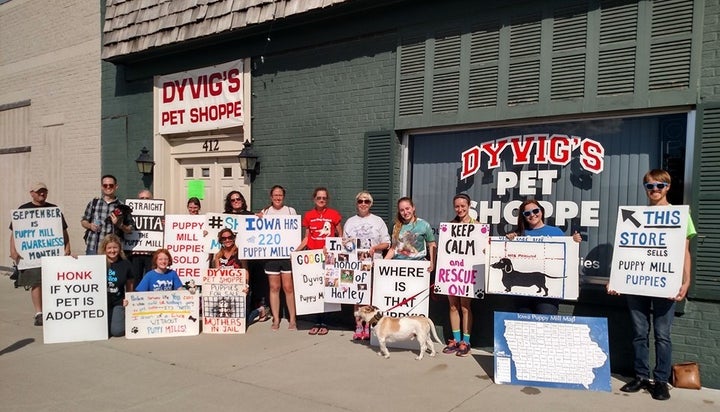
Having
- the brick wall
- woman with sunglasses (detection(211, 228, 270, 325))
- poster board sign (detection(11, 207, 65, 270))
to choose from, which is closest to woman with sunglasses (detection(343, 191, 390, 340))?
woman with sunglasses (detection(211, 228, 270, 325))

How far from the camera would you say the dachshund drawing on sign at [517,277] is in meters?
5.03

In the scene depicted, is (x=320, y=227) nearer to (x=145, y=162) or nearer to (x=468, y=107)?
(x=468, y=107)

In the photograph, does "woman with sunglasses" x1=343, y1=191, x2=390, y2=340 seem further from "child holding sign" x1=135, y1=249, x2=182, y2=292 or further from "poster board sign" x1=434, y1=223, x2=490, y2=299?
"child holding sign" x1=135, y1=249, x2=182, y2=292

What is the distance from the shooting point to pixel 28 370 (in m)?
5.20

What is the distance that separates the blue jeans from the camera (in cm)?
446

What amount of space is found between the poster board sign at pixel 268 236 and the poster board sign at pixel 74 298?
1.67 meters

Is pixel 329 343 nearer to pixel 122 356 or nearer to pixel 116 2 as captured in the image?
pixel 122 356

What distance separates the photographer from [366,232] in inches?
244

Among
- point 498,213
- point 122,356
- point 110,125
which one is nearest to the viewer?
point 122,356

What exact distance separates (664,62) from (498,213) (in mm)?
Result: 2203

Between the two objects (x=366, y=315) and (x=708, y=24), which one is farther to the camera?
(x=366, y=315)

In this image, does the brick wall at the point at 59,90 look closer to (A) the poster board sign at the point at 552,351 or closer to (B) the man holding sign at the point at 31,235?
(B) the man holding sign at the point at 31,235

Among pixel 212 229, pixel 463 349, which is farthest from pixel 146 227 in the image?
pixel 463 349

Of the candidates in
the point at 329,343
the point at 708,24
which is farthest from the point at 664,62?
the point at 329,343
